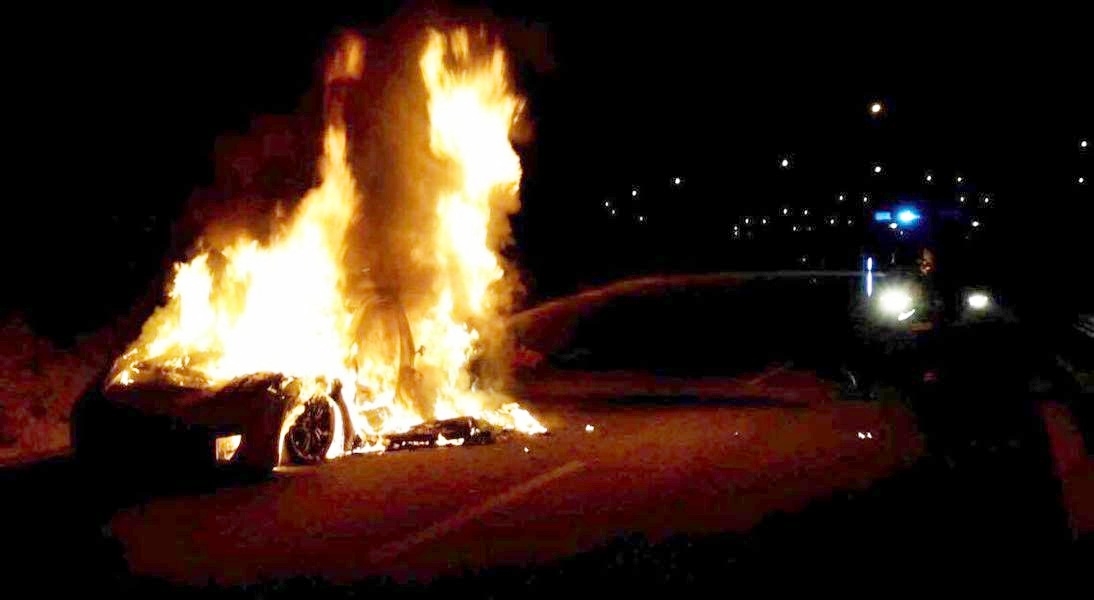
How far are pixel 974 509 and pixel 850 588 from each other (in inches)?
109

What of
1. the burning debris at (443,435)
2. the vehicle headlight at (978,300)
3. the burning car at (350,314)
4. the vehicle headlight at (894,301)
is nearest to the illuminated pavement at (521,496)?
the burning debris at (443,435)

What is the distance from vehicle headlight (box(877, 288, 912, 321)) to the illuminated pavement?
9493mm

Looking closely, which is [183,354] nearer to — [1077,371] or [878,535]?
[878,535]

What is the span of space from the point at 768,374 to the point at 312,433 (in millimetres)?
11381

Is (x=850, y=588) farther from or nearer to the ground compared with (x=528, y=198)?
nearer to the ground

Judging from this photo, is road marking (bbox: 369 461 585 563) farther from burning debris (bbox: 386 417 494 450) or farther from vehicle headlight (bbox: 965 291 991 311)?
vehicle headlight (bbox: 965 291 991 311)

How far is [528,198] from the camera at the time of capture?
4019cm

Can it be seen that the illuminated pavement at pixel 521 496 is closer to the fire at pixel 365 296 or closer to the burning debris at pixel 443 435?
the burning debris at pixel 443 435

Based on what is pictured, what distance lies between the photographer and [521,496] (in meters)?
9.66

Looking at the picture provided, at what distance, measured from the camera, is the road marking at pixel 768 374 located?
19.9 metres

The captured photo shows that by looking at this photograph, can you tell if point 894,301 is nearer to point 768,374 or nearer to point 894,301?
point 894,301

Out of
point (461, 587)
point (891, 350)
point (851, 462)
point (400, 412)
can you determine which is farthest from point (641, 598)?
point (891, 350)

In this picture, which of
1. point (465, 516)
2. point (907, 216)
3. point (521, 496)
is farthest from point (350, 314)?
point (907, 216)

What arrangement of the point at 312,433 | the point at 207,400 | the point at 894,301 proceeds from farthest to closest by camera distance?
1. the point at 894,301
2. the point at 312,433
3. the point at 207,400
